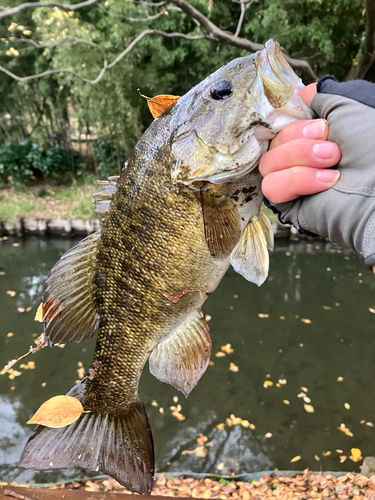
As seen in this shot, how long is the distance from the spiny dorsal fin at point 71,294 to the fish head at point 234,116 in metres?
0.53

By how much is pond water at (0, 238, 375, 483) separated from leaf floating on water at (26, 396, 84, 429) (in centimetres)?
198

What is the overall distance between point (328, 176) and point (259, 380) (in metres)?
3.43

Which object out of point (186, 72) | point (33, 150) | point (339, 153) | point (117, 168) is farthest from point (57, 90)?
point (339, 153)

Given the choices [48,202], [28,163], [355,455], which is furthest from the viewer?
[28,163]

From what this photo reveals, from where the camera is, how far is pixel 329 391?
3.75 m

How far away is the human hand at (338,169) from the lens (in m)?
0.90

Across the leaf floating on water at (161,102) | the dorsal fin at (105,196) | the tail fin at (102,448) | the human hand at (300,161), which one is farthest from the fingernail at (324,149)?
the tail fin at (102,448)

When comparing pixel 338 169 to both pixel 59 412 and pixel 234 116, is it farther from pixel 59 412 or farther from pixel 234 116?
pixel 59 412

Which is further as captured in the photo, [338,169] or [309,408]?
[309,408]

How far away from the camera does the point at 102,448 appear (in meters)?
1.46

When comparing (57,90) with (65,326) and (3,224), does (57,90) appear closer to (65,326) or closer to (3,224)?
(3,224)

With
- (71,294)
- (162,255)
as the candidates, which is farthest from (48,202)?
(162,255)

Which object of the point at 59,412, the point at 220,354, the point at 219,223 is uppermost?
the point at 219,223

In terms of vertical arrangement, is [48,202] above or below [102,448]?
below
